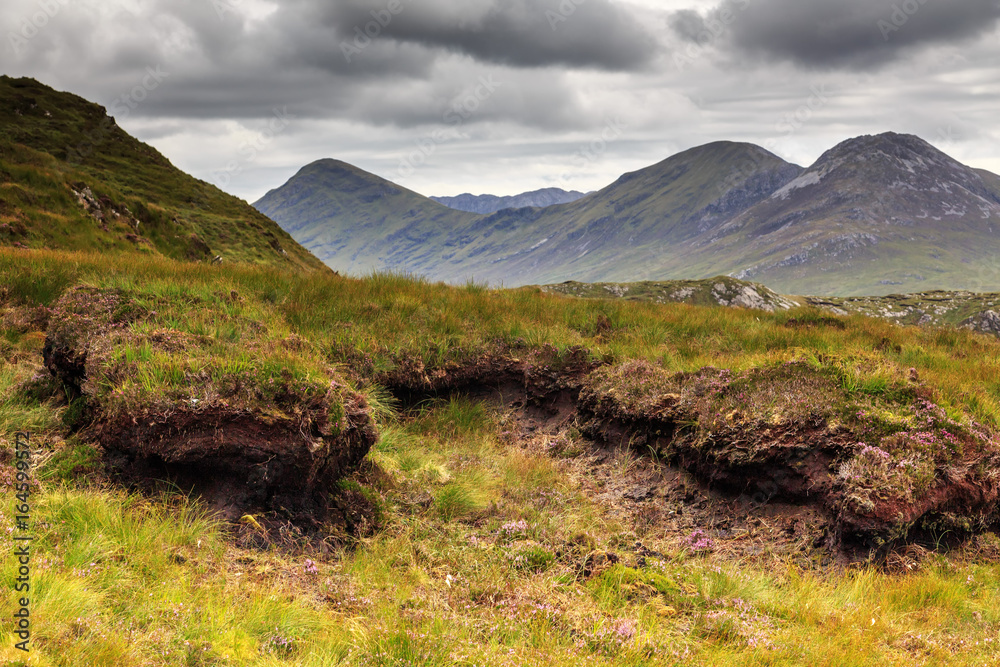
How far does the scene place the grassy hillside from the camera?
14.7 feet

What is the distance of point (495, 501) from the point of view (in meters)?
7.63

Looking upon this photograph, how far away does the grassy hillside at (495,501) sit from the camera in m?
4.47

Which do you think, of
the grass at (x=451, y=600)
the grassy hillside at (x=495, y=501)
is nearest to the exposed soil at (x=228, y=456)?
the grassy hillside at (x=495, y=501)

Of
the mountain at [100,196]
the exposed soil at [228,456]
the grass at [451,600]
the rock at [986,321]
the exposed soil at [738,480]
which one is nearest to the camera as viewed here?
the grass at [451,600]

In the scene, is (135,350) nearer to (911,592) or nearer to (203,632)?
(203,632)

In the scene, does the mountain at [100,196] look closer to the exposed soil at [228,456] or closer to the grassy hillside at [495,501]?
the grassy hillside at [495,501]

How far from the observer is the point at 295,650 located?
4242mm

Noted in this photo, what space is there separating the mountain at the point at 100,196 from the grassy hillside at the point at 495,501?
13812 millimetres

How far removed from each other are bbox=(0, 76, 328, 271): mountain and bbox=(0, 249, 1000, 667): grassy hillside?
13812 mm

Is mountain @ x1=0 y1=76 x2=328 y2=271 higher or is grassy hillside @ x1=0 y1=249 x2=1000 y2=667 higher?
mountain @ x1=0 y1=76 x2=328 y2=271

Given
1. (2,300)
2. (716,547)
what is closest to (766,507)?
(716,547)

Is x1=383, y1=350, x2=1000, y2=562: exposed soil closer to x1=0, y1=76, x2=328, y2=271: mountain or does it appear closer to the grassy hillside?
the grassy hillside

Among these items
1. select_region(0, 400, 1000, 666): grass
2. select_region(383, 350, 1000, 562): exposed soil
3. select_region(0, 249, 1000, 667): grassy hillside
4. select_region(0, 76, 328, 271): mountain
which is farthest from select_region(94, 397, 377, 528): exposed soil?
select_region(0, 76, 328, 271): mountain

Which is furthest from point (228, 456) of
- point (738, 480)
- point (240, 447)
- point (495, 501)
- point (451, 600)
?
point (738, 480)
